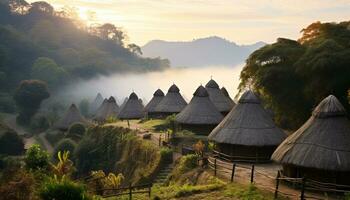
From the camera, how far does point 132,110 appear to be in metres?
58.7

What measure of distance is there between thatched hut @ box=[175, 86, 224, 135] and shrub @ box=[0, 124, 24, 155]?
1124 inches

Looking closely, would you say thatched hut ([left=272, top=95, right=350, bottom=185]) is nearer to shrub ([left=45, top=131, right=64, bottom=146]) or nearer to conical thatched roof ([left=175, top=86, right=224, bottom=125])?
conical thatched roof ([left=175, top=86, right=224, bottom=125])

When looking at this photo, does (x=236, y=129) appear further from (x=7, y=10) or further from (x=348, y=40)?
(x=7, y=10)

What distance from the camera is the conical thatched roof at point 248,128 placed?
27891 mm

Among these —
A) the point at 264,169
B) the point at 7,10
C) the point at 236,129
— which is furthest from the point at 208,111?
the point at 7,10

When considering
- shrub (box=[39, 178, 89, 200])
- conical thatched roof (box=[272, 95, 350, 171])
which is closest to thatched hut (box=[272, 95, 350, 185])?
conical thatched roof (box=[272, 95, 350, 171])

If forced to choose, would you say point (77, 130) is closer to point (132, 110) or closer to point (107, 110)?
point (132, 110)

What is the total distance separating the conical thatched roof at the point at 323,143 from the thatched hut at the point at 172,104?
2904 cm

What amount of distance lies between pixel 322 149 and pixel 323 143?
369 mm

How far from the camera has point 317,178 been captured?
21.7 metres

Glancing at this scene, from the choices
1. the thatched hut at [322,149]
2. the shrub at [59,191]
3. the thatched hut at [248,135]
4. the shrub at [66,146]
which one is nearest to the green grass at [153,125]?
the shrub at [66,146]

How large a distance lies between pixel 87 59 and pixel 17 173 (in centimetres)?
11467

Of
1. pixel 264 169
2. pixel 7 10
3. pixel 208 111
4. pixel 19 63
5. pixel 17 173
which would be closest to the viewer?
pixel 17 173

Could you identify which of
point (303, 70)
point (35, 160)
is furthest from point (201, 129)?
point (35, 160)
